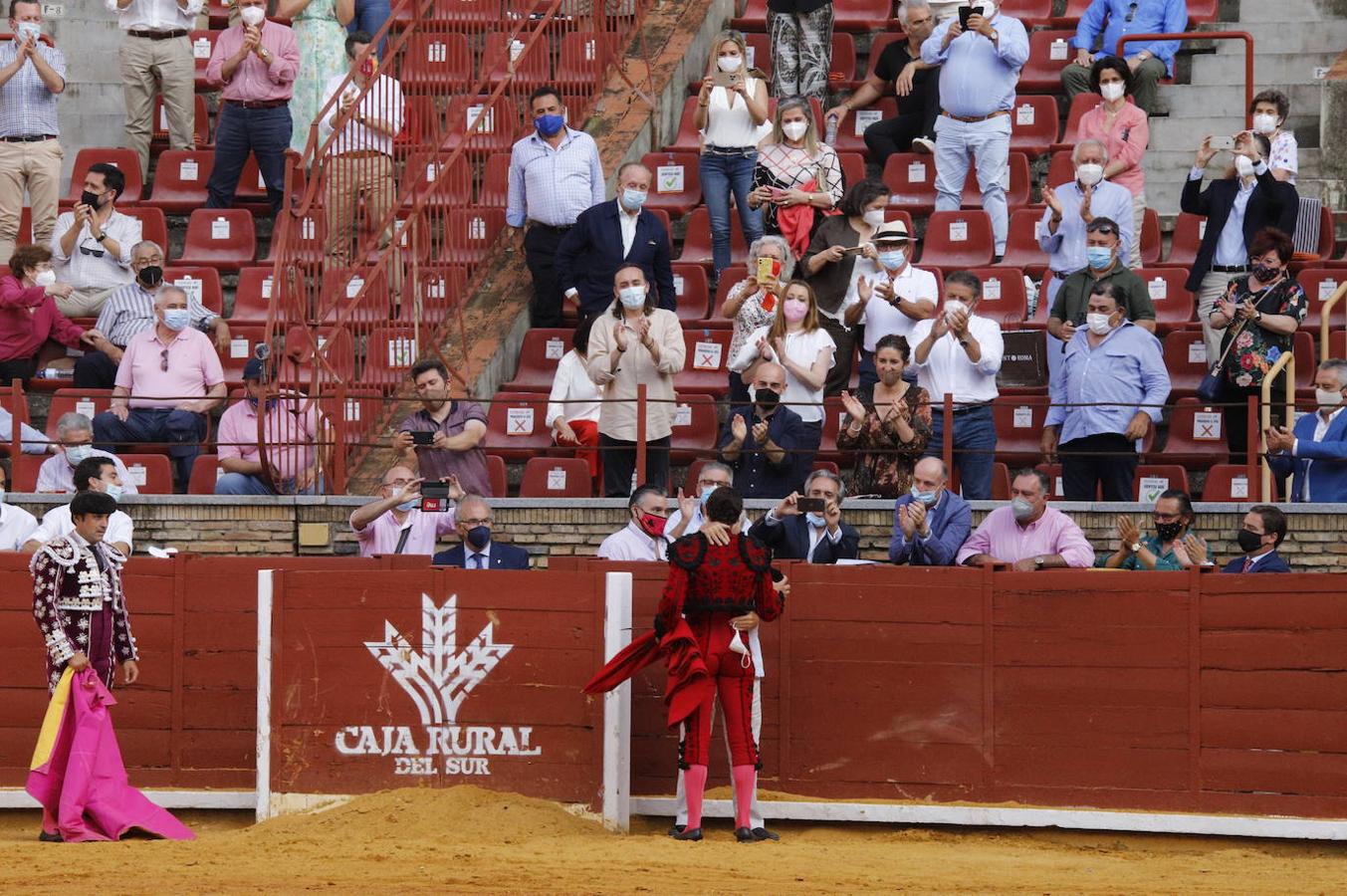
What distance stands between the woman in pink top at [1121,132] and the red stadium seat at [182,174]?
6.27m

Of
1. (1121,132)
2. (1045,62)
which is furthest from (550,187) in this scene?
(1045,62)

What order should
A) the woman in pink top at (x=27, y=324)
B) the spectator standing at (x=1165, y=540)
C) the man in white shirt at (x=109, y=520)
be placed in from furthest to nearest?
the woman in pink top at (x=27, y=324) → the man in white shirt at (x=109, y=520) → the spectator standing at (x=1165, y=540)

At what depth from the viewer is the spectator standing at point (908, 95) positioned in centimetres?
1767

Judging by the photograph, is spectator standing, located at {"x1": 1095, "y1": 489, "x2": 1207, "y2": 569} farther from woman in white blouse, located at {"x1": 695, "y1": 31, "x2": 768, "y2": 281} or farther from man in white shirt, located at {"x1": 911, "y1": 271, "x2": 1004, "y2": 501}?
woman in white blouse, located at {"x1": 695, "y1": 31, "x2": 768, "y2": 281}

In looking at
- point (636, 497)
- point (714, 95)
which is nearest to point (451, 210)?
point (714, 95)

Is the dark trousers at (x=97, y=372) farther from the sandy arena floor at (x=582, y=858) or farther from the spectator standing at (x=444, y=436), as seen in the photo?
the sandy arena floor at (x=582, y=858)

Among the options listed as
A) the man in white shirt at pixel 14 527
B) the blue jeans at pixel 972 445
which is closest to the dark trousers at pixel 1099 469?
the blue jeans at pixel 972 445

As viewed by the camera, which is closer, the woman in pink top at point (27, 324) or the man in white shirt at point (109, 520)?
the man in white shirt at point (109, 520)

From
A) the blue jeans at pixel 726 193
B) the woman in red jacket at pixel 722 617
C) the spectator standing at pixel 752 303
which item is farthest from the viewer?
the blue jeans at pixel 726 193

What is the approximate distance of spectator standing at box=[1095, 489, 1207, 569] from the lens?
13.3 meters

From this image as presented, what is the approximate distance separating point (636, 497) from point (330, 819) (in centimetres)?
245

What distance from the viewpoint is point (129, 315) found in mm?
16469

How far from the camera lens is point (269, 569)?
1307cm

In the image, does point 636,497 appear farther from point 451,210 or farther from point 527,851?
point 451,210
